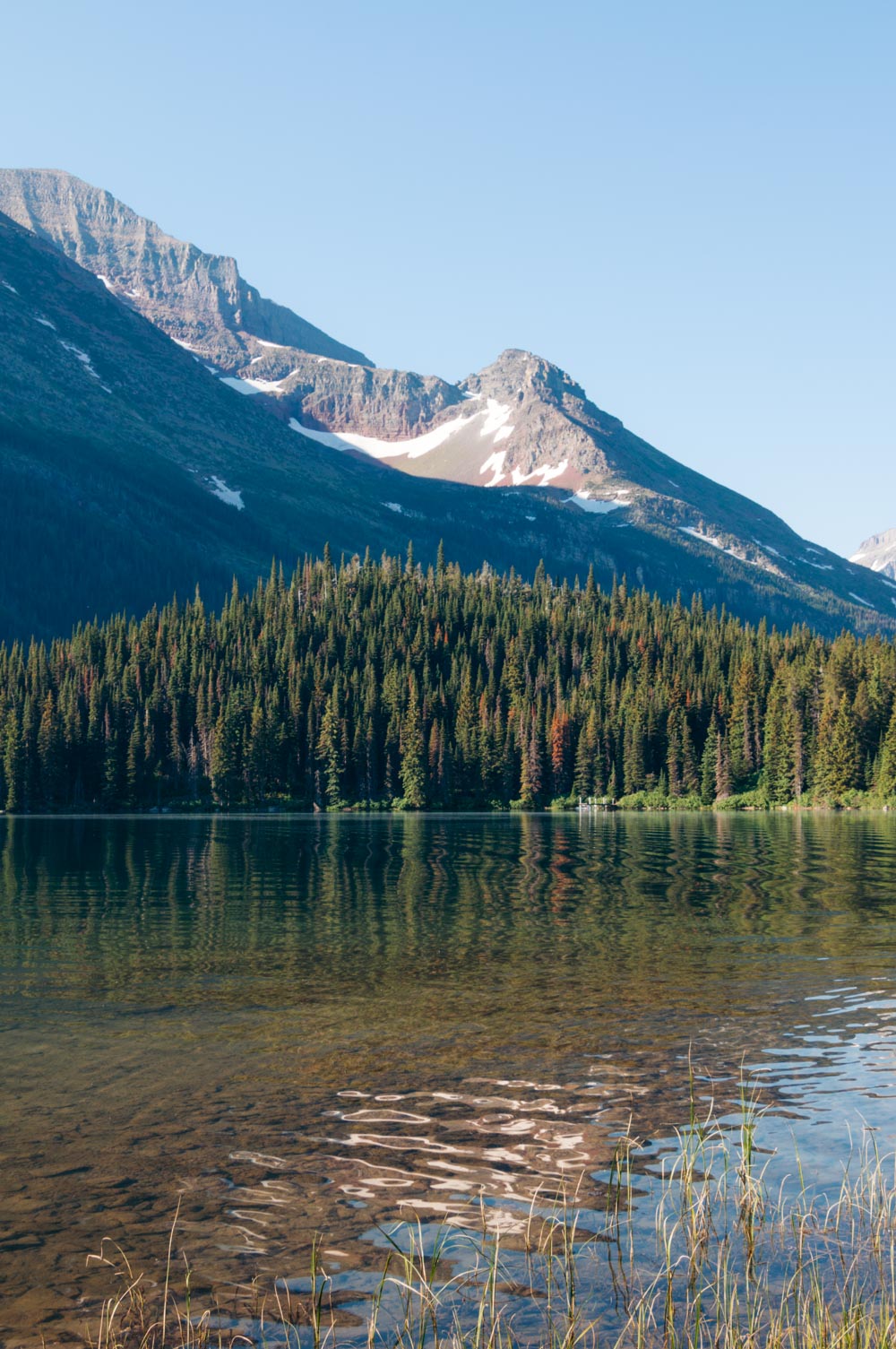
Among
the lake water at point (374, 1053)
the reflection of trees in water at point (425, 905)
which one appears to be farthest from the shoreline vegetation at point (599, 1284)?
the reflection of trees in water at point (425, 905)

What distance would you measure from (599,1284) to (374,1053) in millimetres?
11999

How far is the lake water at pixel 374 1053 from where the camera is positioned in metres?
15.6

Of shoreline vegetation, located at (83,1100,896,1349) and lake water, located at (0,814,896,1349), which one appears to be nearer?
shoreline vegetation, located at (83,1100,896,1349)

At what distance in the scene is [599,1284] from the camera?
1352 centimetres

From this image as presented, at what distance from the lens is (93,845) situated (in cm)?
10262

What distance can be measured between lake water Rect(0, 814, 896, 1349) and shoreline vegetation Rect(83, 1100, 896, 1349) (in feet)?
1.41

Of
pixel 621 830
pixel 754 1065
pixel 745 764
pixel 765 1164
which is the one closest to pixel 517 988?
pixel 754 1065

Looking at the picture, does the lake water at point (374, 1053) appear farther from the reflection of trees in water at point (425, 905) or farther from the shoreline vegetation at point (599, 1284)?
the shoreline vegetation at point (599, 1284)

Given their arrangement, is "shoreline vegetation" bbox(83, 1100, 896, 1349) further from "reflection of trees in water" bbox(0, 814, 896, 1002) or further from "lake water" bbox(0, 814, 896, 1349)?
"reflection of trees in water" bbox(0, 814, 896, 1002)

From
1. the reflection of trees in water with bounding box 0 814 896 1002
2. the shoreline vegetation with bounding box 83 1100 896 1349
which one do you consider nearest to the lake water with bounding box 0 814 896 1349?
the reflection of trees in water with bounding box 0 814 896 1002

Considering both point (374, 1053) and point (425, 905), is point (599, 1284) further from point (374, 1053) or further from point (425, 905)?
point (425, 905)

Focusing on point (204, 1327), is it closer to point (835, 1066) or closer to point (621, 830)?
point (835, 1066)

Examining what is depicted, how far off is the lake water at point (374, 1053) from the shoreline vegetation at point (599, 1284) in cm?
43

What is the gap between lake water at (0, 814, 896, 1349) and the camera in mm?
15633
